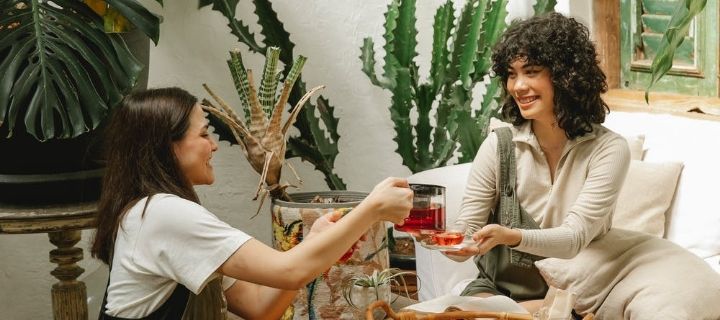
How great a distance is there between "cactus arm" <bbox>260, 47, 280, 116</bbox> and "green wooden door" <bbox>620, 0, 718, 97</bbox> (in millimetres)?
1414

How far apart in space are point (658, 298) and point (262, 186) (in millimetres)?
1213

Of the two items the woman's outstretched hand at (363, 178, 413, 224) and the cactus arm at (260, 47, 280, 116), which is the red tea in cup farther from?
the cactus arm at (260, 47, 280, 116)

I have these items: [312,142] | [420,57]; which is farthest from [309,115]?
[420,57]

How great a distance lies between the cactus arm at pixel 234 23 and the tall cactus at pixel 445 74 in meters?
0.43

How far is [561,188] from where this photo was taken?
2365 mm

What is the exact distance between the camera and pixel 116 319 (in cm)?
186

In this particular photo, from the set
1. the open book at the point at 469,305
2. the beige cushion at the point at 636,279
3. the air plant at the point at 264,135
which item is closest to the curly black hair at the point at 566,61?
the beige cushion at the point at 636,279

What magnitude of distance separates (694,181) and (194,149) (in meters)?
1.42

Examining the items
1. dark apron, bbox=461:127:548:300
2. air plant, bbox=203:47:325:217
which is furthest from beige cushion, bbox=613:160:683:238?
air plant, bbox=203:47:325:217

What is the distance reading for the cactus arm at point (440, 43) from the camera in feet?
11.1

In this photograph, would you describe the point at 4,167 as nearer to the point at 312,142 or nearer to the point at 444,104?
the point at 312,142

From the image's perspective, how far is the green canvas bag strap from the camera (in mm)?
2375

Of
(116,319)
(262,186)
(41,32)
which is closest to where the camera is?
(116,319)

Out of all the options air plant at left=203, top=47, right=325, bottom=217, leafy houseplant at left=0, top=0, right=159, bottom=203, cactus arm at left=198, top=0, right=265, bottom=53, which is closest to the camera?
leafy houseplant at left=0, top=0, right=159, bottom=203
